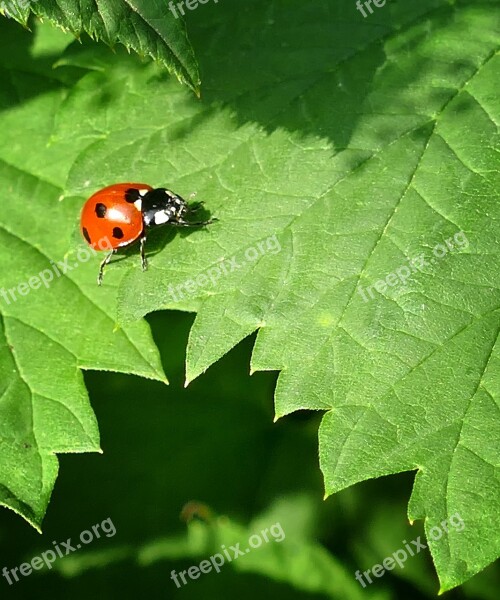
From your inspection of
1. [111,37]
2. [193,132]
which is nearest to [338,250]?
[193,132]

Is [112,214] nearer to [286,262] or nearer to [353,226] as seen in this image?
[286,262]

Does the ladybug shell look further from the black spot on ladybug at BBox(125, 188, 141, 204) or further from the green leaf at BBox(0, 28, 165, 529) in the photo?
the green leaf at BBox(0, 28, 165, 529)

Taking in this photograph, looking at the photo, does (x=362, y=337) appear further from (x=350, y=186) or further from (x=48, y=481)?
(x=48, y=481)

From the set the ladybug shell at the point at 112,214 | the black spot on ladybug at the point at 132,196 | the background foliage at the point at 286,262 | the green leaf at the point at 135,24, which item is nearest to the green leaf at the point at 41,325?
the background foliage at the point at 286,262

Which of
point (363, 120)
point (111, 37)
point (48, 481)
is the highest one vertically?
point (111, 37)

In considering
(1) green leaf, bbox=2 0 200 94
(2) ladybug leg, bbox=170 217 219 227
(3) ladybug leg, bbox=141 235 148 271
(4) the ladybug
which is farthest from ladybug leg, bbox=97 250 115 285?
(1) green leaf, bbox=2 0 200 94

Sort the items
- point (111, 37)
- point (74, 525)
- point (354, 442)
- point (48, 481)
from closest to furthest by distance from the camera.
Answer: point (111, 37)
point (354, 442)
point (48, 481)
point (74, 525)
